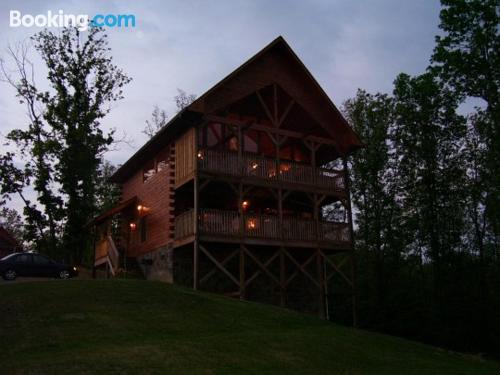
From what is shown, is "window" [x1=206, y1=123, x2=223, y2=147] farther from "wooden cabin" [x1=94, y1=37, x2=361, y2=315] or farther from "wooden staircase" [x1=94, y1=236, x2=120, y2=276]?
"wooden staircase" [x1=94, y1=236, x2=120, y2=276]

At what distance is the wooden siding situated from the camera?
25.3 meters

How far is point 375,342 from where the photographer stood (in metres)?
19.5

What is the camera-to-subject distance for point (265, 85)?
2800 cm

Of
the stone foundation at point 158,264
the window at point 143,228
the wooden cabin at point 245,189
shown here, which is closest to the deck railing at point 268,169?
the wooden cabin at point 245,189

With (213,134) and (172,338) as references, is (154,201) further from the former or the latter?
(172,338)

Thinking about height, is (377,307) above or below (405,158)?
below

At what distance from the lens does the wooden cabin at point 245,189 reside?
25.4m

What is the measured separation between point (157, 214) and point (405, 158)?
56.4 ft

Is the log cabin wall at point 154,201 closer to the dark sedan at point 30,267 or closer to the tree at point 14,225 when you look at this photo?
the dark sedan at point 30,267

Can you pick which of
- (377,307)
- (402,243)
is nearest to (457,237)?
(402,243)

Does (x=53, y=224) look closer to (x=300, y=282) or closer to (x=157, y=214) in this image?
(x=157, y=214)

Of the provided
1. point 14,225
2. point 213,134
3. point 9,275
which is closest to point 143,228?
point 213,134

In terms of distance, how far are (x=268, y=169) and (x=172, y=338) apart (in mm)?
13015

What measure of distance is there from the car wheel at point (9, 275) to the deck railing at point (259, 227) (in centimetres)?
813
